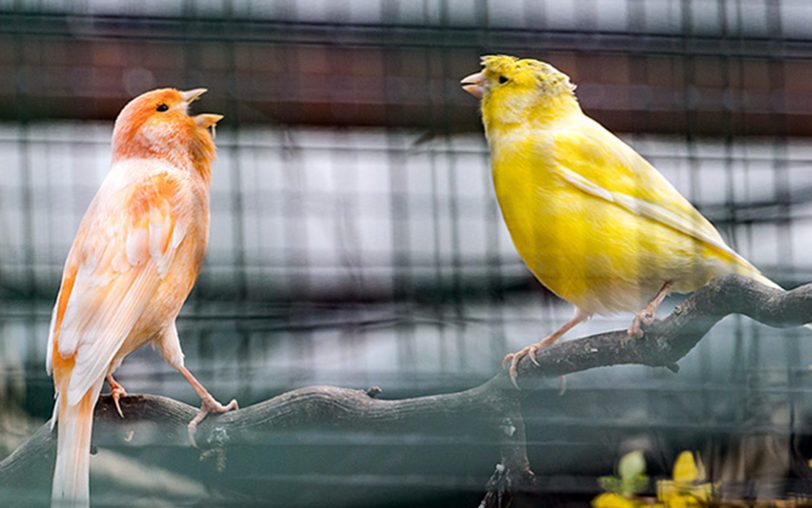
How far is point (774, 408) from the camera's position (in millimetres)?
949

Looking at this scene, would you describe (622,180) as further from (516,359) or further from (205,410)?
(205,410)

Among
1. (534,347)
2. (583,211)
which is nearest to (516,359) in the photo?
(534,347)

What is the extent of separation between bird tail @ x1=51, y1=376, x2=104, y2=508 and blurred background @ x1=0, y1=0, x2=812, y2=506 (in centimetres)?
4

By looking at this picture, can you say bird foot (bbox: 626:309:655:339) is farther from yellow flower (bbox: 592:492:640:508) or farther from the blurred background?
yellow flower (bbox: 592:492:640:508)

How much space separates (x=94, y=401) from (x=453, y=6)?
1.30 feet

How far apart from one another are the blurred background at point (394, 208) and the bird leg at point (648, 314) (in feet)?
0.17

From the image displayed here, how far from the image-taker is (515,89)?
3.10 feet

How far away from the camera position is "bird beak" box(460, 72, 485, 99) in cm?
94

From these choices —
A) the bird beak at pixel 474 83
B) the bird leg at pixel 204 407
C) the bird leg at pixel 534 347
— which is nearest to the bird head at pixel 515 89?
the bird beak at pixel 474 83

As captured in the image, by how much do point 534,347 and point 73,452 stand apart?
0.33 meters

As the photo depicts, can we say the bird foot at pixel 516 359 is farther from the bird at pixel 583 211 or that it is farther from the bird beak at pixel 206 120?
the bird beak at pixel 206 120

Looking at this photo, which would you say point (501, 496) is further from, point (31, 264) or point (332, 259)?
point (31, 264)

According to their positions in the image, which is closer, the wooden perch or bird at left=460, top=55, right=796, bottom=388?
the wooden perch

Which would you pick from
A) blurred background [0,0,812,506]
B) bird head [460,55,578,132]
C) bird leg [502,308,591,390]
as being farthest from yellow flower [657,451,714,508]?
bird head [460,55,578,132]
